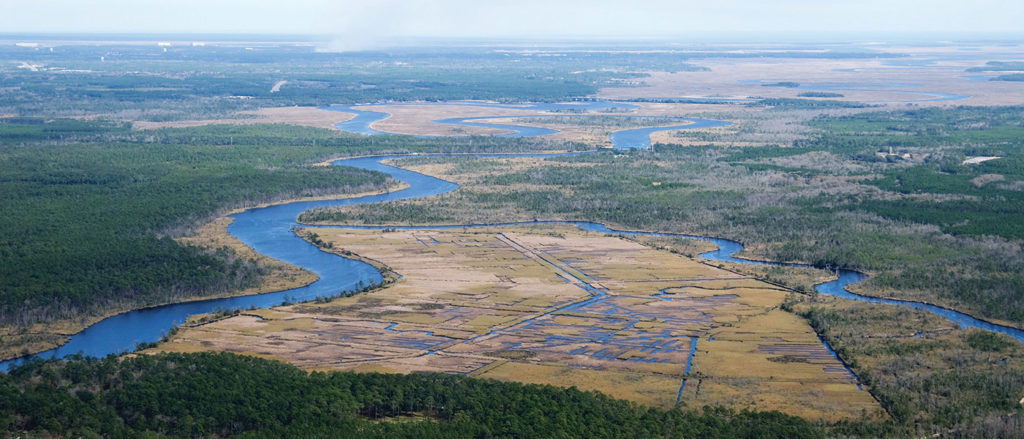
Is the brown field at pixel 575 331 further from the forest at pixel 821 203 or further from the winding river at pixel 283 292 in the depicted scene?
the forest at pixel 821 203

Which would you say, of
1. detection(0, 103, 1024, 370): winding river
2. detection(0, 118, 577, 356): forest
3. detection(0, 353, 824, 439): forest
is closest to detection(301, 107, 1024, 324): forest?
detection(0, 103, 1024, 370): winding river

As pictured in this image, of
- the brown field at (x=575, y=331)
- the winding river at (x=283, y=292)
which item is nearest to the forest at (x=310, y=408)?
the brown field at (x=575, y=331)

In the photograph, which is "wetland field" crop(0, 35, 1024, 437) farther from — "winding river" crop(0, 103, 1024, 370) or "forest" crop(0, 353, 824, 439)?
"winding river" crop(0, 103, 1024, 370)

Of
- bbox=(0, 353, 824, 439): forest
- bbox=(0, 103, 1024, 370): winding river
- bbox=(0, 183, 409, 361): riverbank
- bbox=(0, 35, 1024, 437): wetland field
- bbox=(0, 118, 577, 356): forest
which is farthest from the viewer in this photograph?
bbox=(0, 118, 577, 356): forest

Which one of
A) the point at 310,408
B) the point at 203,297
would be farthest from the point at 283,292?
the point at 310,408

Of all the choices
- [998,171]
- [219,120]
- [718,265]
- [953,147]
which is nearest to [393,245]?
[718,265]

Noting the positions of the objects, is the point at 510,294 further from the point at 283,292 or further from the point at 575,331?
the point at 283,292
